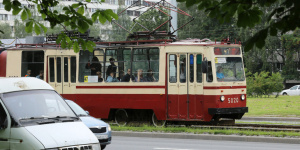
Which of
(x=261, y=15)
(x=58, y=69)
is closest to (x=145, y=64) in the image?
(x=58, y=69)

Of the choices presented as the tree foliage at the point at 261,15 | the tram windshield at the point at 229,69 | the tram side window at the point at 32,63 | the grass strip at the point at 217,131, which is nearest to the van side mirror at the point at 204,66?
the tram windshield at the point at 229,69

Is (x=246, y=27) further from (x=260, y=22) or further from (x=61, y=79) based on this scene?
(x=61, y=79)

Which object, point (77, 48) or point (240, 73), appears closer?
point (77, 48)

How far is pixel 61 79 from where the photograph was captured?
79.0ft

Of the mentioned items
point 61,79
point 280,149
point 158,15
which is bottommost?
point 280,149

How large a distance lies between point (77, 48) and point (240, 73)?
1389 centimetres

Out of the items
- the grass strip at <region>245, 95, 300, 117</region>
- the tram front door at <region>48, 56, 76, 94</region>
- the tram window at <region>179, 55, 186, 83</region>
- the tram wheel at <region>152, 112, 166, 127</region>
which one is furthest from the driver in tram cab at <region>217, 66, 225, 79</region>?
the grass strip at <region>245, 95, 300, 117</region>

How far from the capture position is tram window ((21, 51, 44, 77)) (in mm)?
24562

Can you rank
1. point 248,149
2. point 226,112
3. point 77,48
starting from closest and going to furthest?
point 77,48 < point 248,149 < point 226,112

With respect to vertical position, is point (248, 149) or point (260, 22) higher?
point (260, 22)

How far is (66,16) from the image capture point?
830cm

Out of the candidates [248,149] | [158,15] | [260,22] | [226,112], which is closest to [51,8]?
[260,22]

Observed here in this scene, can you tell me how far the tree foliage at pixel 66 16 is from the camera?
7927 millimetres

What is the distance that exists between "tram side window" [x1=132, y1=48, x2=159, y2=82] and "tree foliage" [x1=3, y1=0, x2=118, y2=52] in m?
13.1
